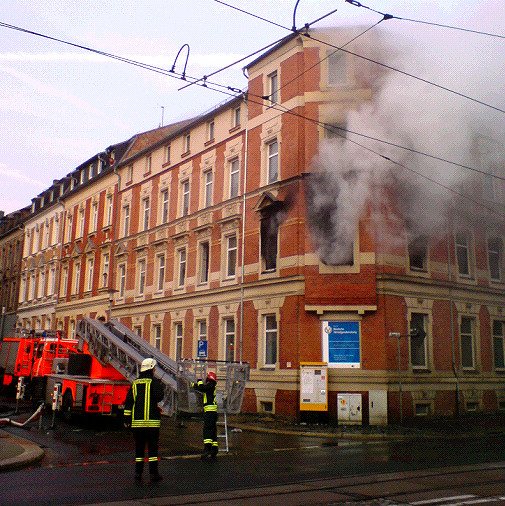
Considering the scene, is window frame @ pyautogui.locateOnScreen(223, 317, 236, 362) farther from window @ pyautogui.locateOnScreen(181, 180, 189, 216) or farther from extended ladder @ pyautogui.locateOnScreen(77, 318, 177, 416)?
window @ pyautogui.locateOnScreen(181, 180, 189, 216)

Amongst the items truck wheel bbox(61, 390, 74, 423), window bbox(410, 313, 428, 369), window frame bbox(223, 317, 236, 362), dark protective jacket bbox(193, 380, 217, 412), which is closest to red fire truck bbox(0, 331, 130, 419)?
truck wheel bbox(61, 390, 74, 423)

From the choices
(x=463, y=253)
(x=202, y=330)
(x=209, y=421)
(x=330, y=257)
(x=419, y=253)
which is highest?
(x=463, y=253)

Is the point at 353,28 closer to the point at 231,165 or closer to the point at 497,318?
the point at 231,165

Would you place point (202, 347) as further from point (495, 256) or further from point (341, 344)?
point (495, 256)

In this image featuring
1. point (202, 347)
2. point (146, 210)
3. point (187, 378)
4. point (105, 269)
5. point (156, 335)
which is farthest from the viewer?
point (105, 269)

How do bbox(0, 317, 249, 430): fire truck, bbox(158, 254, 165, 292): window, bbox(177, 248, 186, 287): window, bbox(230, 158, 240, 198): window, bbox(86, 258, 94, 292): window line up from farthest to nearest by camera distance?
bbox(86, 258, 94, 292): window → bbox(158, 254, 165, 292): window → bbox(177, 248, 186, 287): window → bbox(230, 158, 240, 198): window → bbox(0, 317, 249, 430): fire truck

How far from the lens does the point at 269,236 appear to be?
71.6 feet

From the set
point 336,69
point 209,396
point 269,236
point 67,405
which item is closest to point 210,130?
point 269,236

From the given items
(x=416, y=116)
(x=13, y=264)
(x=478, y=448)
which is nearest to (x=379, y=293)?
(x=416, y=116)

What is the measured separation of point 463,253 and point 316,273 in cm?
700

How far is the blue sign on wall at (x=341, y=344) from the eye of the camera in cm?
1889

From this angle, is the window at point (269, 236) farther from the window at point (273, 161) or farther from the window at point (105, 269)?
the window at point (105, 269)

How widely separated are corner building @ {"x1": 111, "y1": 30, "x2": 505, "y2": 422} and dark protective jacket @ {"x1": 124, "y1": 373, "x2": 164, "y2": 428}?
36.5 ft

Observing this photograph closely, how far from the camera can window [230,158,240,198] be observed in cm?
2445
